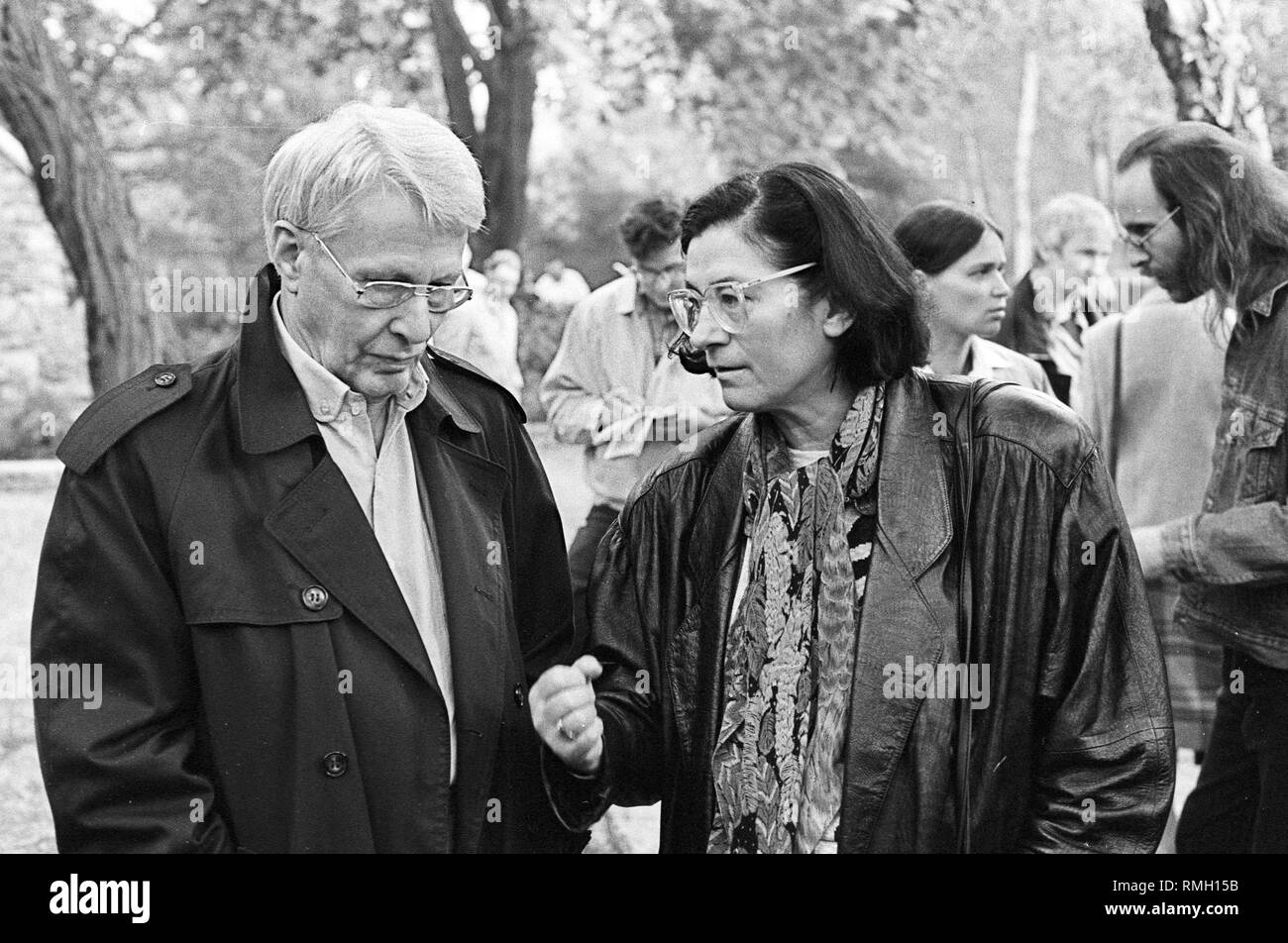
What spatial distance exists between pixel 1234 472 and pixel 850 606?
156 cm

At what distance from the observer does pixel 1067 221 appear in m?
5.87

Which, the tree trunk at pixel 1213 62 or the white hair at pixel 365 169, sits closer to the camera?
the white hair at pixel 365 169

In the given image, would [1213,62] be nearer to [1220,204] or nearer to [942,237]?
[942,237]

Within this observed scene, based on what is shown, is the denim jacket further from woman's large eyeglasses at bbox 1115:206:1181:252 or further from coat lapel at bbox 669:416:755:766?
coat lapel at bbox 669:416:755:766

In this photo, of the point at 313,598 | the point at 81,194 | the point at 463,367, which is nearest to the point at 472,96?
the point at 81,194

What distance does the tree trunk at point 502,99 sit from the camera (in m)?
11.6

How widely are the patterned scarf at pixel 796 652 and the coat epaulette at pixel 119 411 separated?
931 mm

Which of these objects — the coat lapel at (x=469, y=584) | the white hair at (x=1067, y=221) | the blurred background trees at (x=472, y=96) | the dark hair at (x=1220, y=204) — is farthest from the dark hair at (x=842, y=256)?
the blurred background trees at (x=472, y=96)

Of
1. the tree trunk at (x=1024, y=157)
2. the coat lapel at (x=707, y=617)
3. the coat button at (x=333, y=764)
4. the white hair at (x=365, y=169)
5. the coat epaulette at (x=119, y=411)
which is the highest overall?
the tree trunk at (x=1024, y=157)

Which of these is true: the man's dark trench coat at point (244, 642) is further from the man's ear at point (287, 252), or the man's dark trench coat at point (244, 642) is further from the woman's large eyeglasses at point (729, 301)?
the woman's large eyeglasses at point (729, 301)

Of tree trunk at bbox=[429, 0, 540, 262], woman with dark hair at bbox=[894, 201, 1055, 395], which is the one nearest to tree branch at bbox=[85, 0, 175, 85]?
tree trunk at bbox=[429, 0, 540, 262]

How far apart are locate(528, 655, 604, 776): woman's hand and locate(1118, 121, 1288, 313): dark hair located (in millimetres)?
2040
